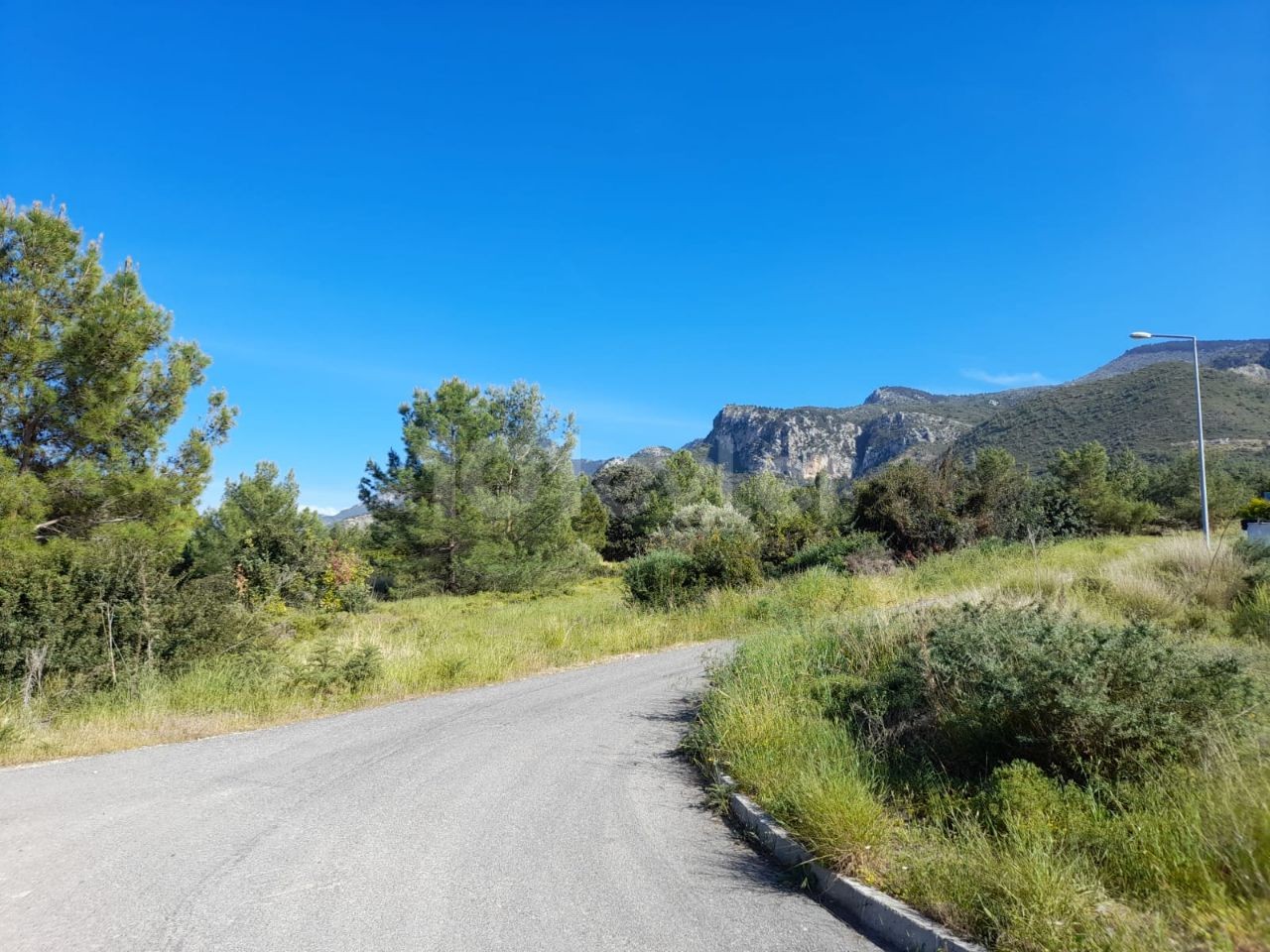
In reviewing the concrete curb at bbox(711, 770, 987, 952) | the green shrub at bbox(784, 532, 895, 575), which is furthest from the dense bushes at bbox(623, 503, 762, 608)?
the concrete curb at bbox(711, 770, 987, 952)

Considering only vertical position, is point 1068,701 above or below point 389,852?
above

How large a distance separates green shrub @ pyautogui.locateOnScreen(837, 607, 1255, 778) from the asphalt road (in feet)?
6.14

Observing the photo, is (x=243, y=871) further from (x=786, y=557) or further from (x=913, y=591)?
(x=786, y=557)

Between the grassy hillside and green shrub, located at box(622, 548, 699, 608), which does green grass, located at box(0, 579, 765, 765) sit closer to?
green shrub, located at box(622, 548, 699, 608)

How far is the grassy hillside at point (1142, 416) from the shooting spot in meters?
62.6

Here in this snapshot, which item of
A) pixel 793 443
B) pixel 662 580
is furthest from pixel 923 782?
pixel 793 443

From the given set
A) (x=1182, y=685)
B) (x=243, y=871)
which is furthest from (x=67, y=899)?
(x=1182, y=685)

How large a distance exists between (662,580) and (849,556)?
5.52 m

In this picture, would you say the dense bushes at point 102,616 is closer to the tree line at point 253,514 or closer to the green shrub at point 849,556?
the tree line at point 253,514

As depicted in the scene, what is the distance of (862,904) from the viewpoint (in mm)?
3820

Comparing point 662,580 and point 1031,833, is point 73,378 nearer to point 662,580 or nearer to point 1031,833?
point 662,580

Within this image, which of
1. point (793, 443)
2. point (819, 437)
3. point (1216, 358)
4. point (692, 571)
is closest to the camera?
point (692, 571)

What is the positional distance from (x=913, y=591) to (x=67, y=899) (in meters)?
14.9

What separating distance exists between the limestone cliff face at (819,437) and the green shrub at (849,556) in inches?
3186
